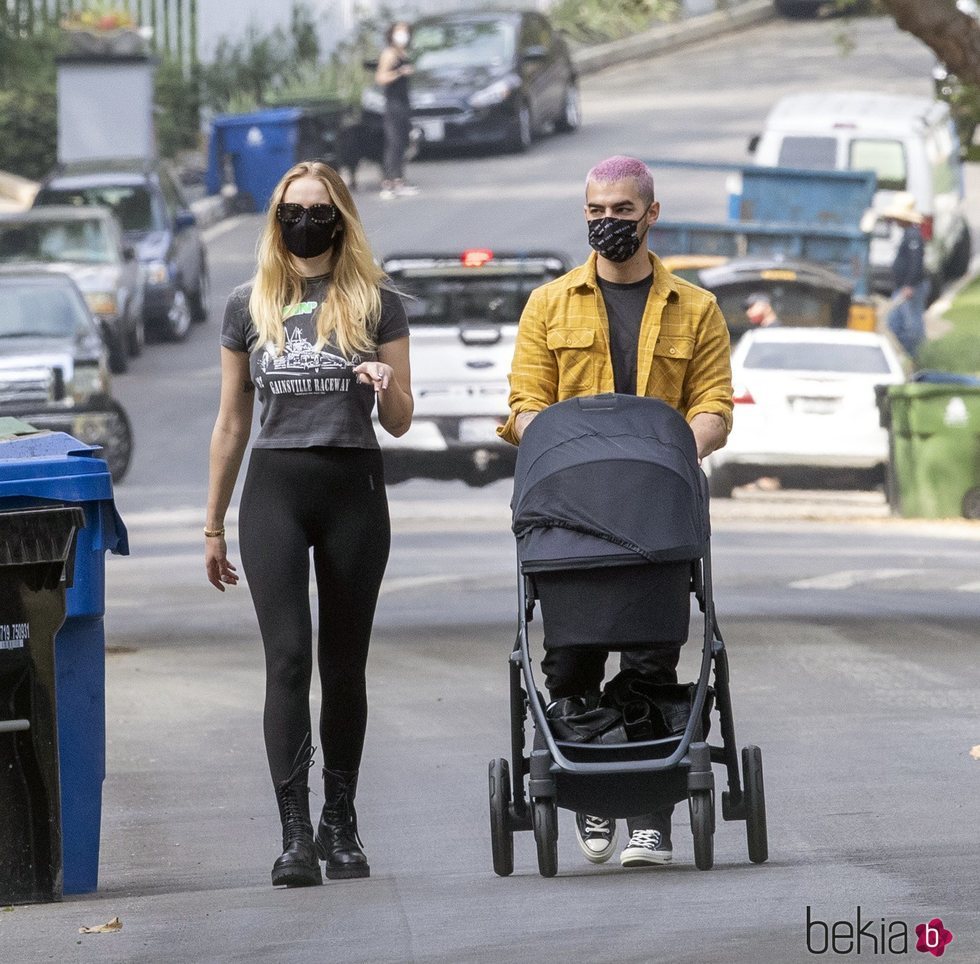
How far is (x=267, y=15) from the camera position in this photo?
41.2 meters

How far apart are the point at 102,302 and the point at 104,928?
19587 millimetres

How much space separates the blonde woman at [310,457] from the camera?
6.27m

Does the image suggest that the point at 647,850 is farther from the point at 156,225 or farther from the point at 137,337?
the point at 156,225

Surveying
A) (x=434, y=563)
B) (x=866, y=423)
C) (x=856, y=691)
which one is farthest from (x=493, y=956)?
(x=866, y=423)

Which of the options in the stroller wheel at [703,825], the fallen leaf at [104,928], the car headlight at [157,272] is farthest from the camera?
the car headlight at [157,272]

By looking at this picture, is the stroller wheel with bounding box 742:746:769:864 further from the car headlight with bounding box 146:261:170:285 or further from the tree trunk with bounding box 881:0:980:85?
the car headlight with bounding box 146:261:170:285

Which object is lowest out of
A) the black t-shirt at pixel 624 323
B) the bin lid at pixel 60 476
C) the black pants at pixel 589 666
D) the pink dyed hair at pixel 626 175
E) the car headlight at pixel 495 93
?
the black pants at pixel 589 666

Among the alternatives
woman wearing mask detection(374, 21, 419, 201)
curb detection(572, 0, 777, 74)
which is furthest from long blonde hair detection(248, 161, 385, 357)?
curb detection(572, 0, 777, 74)

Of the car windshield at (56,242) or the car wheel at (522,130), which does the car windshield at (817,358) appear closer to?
the car windshield at (56,242)

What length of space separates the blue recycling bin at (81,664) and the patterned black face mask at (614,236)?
1411 millimetres

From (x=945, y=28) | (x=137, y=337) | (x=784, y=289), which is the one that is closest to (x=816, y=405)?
(x=784, y=289)

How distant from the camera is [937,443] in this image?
19.8m

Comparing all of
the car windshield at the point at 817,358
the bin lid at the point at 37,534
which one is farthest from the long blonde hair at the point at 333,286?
the car windshield at the point at 817,358

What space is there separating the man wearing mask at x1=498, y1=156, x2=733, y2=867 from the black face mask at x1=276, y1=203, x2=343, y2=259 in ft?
1.84
